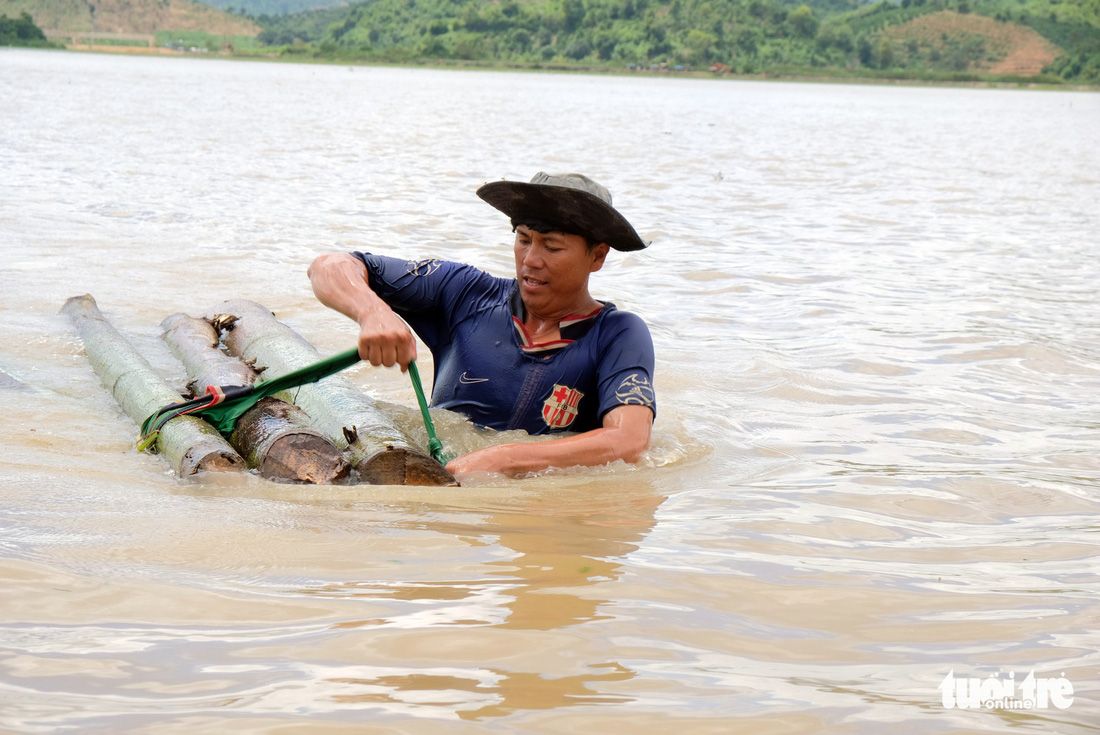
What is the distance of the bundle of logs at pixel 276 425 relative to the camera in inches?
173

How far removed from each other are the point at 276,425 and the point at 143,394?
1.18 metres

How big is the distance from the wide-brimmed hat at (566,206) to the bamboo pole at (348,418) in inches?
43.3

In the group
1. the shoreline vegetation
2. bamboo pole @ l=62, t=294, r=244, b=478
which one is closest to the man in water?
bamboo pole @ l=62, t=294, r=244, b=478

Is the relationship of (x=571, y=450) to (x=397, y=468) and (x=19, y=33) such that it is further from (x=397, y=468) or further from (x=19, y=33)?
(x=19, y=33)

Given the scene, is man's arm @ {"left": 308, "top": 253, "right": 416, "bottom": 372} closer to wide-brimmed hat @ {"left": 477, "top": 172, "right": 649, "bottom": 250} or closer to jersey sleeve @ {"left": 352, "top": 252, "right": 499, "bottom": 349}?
jersey sleeve @ {"left": 352, "top": 252, "right": 499, "bottom": 349}

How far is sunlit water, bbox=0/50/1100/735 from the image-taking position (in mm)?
2775

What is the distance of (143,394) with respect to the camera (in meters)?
5.40

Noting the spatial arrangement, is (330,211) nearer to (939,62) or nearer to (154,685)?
(154,685)

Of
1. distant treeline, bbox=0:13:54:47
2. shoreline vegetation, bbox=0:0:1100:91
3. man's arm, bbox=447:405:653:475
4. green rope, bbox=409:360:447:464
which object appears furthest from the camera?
shoreline vegetation, bbox=0:0:1100:91

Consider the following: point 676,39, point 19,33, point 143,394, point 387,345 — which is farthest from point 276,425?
point 676,39

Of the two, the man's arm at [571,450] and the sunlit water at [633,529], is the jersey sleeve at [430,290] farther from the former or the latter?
the man's arm at [571,450]

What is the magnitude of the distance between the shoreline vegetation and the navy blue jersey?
4466 inches

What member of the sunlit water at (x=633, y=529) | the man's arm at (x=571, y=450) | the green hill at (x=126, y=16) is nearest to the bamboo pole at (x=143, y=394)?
the sunlit water at (x=633, y=529)

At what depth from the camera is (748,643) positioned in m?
3.19
